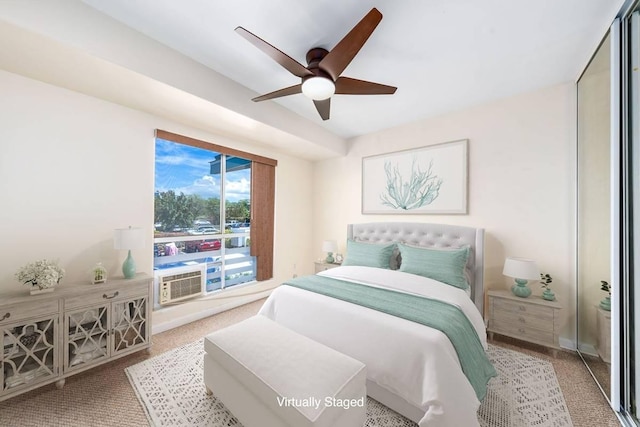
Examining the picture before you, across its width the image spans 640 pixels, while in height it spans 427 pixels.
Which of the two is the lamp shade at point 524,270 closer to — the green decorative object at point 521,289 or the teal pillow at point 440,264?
the green decorative object at point 521,289

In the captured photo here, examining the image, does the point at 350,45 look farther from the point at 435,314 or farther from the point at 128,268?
the point at 128,268

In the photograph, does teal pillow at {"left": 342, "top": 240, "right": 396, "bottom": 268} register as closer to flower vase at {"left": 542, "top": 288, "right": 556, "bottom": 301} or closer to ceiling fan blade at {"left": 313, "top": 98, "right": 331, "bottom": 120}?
flower vase at {"left": 542, "top": 288, "right": 556, "bottom": 301}

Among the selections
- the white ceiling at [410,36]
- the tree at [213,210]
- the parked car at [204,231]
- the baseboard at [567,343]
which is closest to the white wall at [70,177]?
the parked car at [204,231]

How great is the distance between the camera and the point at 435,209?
10.6 feet

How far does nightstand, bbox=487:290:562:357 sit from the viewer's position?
7.38 ft

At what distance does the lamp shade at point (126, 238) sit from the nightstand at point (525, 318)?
3617 mm

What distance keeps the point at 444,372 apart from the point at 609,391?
141cm

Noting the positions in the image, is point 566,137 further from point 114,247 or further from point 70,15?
point 114,247

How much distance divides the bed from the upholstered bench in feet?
0.82

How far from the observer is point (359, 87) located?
77.0 inches

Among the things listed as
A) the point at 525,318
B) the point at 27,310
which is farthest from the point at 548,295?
the point at 27,310

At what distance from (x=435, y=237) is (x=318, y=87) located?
2373 mm

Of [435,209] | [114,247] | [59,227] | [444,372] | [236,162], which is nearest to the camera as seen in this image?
[444,372]

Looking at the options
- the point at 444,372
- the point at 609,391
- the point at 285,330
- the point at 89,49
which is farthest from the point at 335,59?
the point at 609,391
